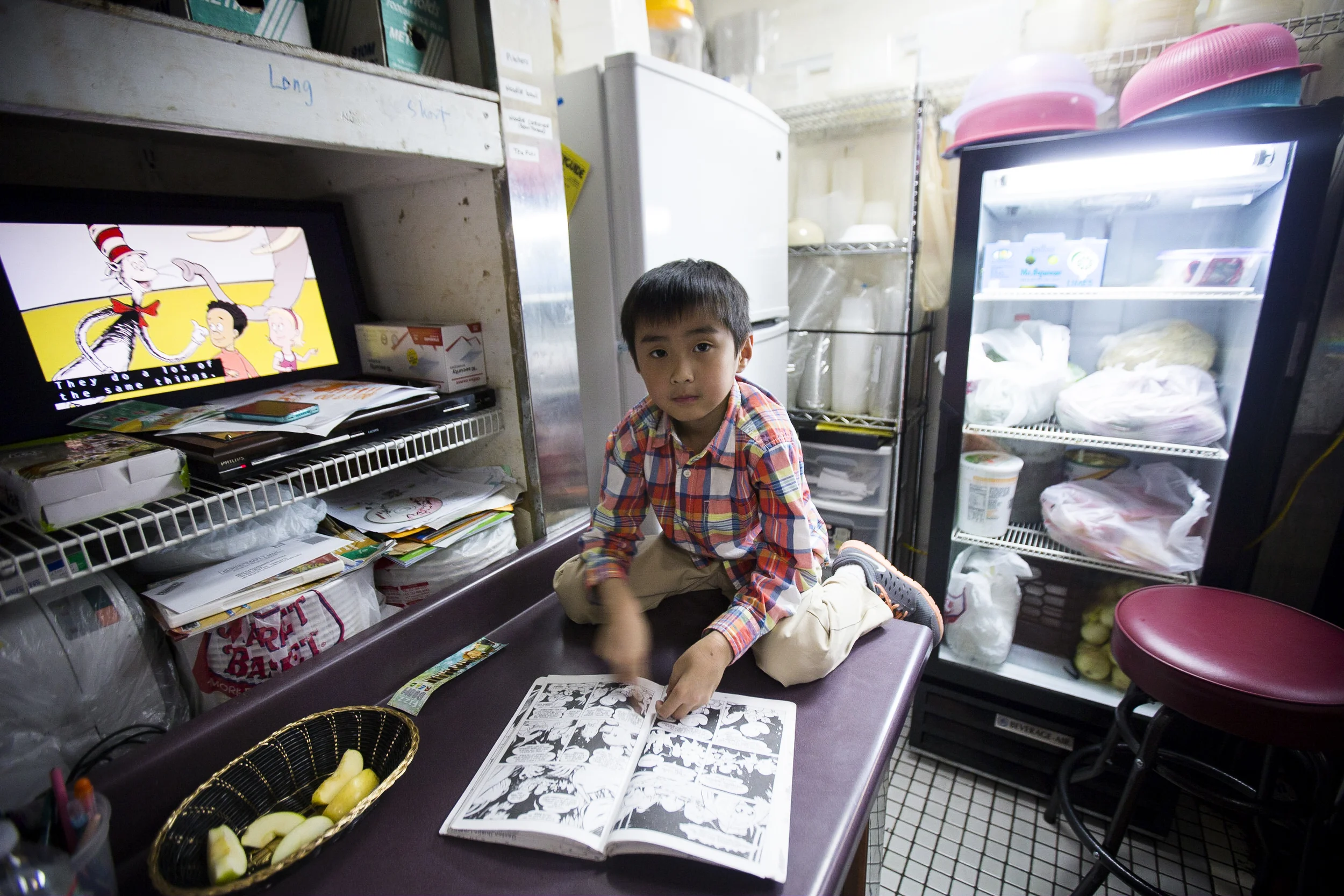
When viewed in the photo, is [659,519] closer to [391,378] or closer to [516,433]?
[516,433]

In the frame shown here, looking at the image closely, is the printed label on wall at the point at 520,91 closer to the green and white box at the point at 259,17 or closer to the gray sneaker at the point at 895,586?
the green and white box at the point at 259,17

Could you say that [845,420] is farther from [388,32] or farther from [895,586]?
[388,32]

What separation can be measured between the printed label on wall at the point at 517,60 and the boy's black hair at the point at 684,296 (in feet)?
1.37

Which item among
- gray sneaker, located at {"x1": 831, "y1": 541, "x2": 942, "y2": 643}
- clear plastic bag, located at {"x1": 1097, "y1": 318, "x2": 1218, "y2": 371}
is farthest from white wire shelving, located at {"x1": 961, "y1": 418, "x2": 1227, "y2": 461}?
gray sneaker, located at {"x1": 831, "y1": 541, "x2": 942, "y2": 643}

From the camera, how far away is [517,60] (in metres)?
1.00

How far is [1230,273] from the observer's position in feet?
4.35

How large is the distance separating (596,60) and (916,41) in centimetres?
115

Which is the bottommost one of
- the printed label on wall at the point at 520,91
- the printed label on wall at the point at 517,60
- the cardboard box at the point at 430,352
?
the cardboard box at the point at 430,352

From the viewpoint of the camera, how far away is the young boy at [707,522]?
0.90m

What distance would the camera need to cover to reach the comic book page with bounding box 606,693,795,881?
1.99 feet

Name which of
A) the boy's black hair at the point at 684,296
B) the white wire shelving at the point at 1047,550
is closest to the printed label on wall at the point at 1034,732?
the white wire shelving at the point at 1047,550

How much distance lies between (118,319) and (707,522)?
37.7 inches

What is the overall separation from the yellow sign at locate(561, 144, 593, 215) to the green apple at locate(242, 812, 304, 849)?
3.62 ft

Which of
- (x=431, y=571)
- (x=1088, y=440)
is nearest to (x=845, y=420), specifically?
(x=1088, y=440)
